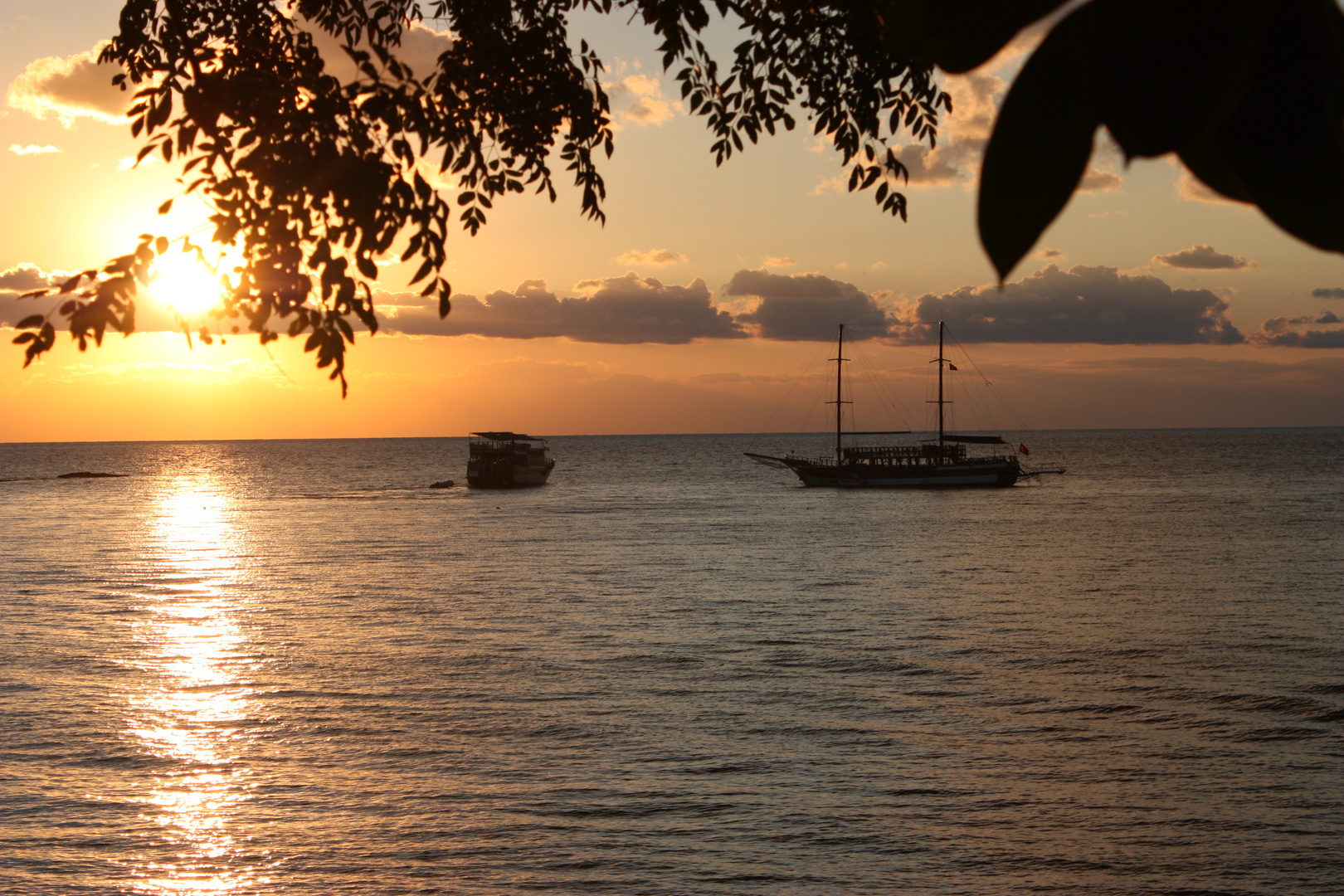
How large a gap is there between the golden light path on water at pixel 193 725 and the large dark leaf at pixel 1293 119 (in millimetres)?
14690

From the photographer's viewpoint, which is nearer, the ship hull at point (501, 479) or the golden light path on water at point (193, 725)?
the golden light path on water at point (193, 725)

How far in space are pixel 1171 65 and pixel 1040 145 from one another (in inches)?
3.2

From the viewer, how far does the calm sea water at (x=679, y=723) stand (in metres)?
13.9

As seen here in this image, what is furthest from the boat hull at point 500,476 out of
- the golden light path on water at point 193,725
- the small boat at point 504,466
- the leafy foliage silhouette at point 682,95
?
the leafy foliage silhouette at point 682,95

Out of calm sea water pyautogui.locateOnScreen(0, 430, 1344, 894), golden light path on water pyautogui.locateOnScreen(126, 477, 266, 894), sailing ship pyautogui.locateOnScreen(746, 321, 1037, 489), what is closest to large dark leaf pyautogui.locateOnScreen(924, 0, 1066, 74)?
calm sea water pyautogui.locateOnScreen(0, 430, 1344, 894)

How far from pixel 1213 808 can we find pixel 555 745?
10315mm

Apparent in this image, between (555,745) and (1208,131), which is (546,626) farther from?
(1208,131)

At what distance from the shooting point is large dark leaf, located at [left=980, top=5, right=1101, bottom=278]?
624mm

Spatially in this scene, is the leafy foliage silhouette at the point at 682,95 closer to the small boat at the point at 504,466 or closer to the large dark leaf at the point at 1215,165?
the large dark leaf at the point at 1215,165

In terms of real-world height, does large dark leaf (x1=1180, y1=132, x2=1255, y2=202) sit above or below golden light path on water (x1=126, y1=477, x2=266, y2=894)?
above

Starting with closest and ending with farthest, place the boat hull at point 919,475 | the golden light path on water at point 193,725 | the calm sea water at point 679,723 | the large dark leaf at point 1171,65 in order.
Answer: the large dark leaf at point 1171,65, the golden light path on water at point 193,725, the calm sea water at point 679,723, the boat hull at point 919,475

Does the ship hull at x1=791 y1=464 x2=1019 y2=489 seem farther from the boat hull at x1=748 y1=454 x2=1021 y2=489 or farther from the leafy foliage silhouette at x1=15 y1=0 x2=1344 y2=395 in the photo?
the leafy foliage silhouette at x1=15 y1=0 x2=1344 y2=395

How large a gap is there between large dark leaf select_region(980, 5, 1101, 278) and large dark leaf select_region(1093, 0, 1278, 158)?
0.04 ft

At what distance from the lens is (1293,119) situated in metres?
0.62
